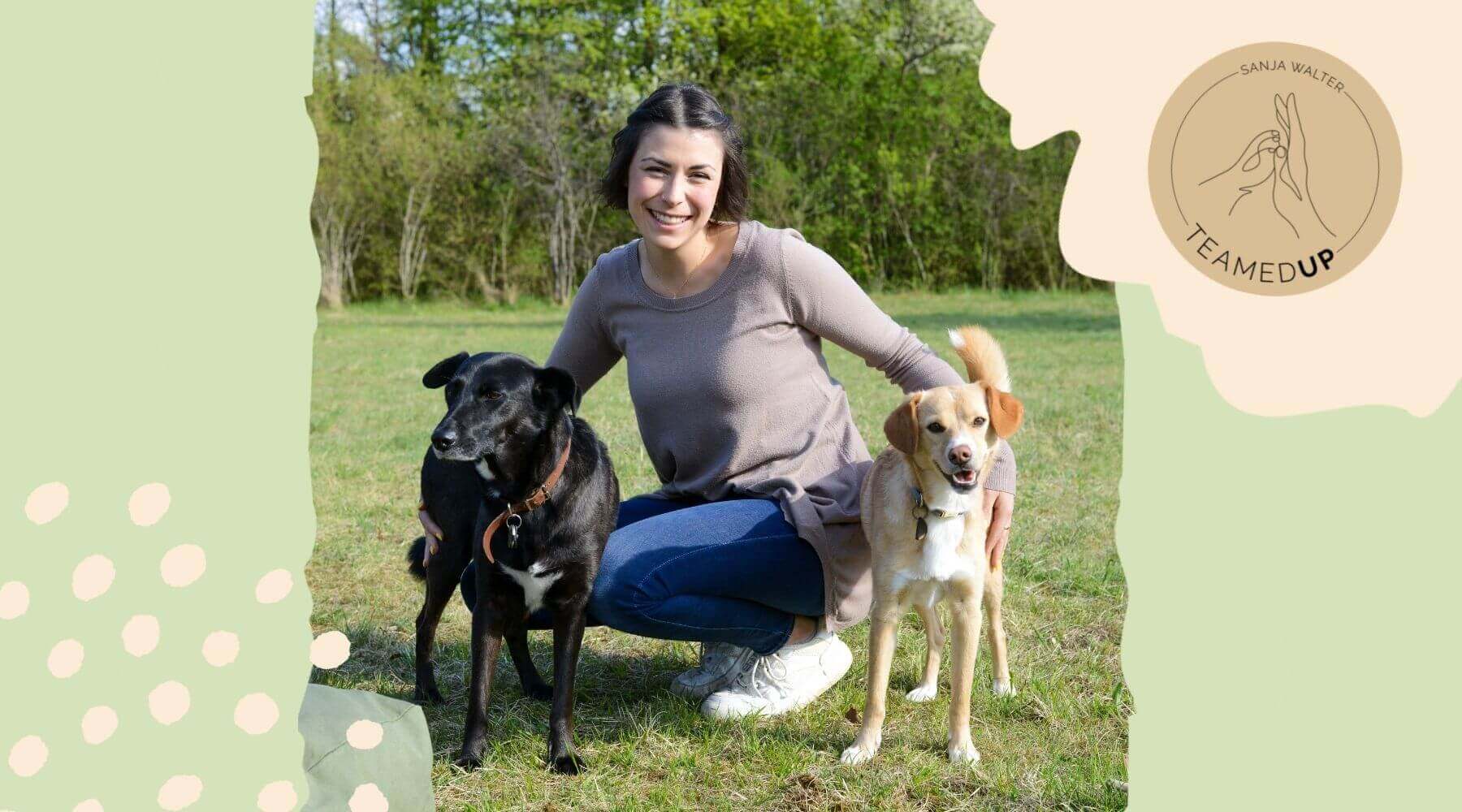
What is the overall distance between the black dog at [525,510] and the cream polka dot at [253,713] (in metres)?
1.19

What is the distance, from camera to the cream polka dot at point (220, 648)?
2.12 meters

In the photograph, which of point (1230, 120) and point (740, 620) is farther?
point (740, 620)

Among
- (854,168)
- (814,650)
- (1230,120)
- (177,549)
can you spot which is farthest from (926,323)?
(177,549)

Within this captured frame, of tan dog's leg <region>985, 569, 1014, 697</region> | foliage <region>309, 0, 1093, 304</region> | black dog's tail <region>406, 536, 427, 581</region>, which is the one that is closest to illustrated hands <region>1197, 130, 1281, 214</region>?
tan dog's leg <region>985, 569, 1014, 697</region>

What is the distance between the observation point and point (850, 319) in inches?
145

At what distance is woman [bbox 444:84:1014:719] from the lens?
3.61 m

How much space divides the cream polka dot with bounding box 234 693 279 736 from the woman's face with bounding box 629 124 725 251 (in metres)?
1.91

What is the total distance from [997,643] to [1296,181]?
1.76 meters

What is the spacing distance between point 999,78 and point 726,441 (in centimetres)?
170

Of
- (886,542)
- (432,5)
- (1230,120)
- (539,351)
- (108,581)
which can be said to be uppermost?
(432,5)

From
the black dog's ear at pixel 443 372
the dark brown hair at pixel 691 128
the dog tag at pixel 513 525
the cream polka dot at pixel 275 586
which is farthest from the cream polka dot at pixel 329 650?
the dark brown hair at pixel 691 128

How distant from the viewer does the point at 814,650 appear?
153 inches

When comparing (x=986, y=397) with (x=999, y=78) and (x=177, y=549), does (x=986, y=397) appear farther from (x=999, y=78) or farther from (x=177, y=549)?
(x=177, y=549)

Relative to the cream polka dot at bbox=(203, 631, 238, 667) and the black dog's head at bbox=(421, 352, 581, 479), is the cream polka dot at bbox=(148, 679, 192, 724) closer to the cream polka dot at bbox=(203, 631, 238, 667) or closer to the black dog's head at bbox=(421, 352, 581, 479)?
the cream polka dot at bbox=(203, 631, 238, 667)
